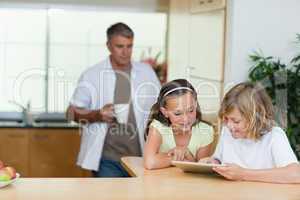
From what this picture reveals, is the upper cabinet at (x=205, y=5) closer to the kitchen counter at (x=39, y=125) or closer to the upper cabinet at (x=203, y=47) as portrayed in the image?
the upper cabinet at (x=203, y=47)

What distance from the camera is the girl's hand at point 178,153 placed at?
10.1 feet

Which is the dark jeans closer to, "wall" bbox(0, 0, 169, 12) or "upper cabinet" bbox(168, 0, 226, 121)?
"upper cabinet" bbox(168, 0, 226, 121)

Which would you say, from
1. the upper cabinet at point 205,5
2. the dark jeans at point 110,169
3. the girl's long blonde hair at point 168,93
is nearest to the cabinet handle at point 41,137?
Answer: the upper cabinet at point 205,5

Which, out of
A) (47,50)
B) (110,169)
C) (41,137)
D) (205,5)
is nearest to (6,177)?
(110,169)

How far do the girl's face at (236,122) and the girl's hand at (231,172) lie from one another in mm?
174

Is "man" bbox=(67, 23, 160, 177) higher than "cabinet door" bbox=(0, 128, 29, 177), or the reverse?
"man" bbox=(67, 23, 160, 177)

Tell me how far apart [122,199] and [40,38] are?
3861mm

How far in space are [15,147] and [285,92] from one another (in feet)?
9.00

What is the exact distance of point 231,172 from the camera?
8.82 ft

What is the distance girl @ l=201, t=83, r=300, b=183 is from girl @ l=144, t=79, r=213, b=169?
0.27 m

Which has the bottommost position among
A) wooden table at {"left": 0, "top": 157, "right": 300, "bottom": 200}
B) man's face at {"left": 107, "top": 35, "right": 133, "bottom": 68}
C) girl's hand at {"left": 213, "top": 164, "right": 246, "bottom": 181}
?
wooden table at {"left": 0, "top": 157, "right": 300, "bottom": 200}

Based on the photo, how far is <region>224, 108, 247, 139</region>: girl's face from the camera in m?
2.75

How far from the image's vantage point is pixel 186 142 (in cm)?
314

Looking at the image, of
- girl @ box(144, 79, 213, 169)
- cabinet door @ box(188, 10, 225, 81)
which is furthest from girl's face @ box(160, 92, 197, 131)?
cabinet door @ box(188, 10, 225, 81)
